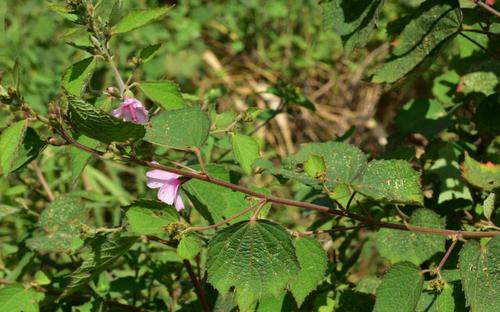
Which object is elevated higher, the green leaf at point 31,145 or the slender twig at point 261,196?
the slender twig at point 261,196

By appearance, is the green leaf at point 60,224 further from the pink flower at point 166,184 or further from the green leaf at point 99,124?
the green leaf at point 99,124

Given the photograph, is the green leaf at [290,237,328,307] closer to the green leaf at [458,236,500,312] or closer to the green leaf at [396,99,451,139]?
the green leaf at [458,236,500,312]

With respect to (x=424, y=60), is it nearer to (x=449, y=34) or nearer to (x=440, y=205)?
(x=449, y=34)

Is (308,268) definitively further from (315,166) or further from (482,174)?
(482,174)

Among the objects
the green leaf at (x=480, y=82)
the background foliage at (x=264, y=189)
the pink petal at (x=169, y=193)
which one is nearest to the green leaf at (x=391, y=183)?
the background foliage at (x=264, y=189)

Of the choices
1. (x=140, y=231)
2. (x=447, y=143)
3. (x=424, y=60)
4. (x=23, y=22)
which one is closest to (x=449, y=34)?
(x=424, y=60)
